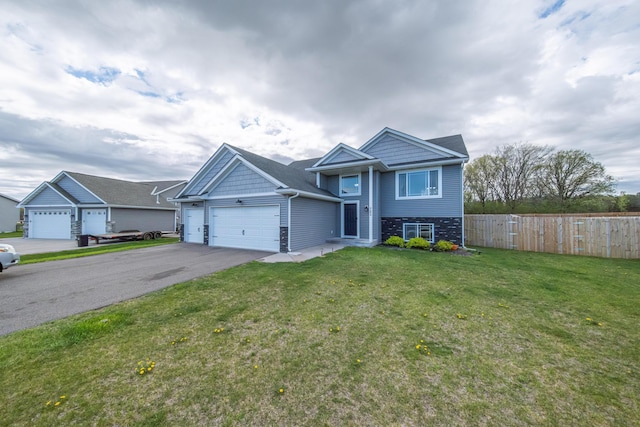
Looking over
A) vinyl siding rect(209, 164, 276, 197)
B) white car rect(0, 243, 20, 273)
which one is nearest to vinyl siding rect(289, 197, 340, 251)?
vinyl siding rect(209, 164, 276, 197)

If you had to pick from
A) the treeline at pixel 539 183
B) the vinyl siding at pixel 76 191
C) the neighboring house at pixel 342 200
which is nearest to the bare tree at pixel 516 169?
the treeline at pixel 539 183

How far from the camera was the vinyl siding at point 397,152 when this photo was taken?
41.9ft

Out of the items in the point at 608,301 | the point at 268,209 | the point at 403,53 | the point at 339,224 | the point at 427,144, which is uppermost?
the point at 403,53

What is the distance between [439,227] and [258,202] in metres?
9.59

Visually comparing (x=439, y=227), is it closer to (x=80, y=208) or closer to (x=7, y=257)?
(x=7, y=257)

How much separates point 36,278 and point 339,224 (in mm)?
11937

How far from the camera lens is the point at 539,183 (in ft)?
73.2

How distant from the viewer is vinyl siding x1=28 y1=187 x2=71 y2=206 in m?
18.0

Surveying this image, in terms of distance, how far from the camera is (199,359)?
9.52 feet

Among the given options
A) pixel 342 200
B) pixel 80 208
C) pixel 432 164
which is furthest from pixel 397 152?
pixel 80 208

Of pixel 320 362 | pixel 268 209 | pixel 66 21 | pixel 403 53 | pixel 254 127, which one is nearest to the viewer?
pixel 320 362

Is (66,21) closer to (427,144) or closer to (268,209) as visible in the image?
(268,209)

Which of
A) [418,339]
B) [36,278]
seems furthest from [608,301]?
[36,278]

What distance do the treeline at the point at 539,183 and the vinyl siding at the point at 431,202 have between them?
13.1 metres
